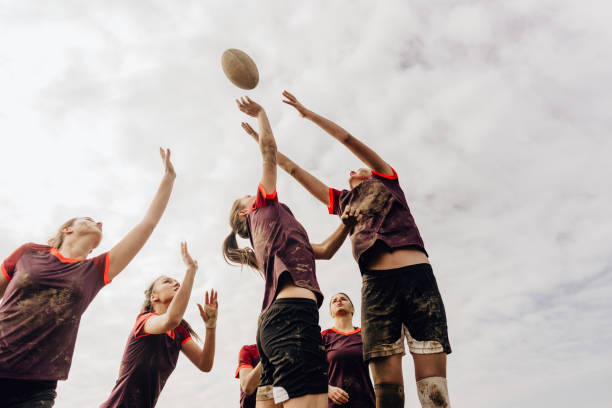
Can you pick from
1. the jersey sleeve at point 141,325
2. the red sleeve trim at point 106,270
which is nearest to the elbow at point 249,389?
the jersey sleeve at point 141,325

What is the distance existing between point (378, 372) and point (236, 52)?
444cm

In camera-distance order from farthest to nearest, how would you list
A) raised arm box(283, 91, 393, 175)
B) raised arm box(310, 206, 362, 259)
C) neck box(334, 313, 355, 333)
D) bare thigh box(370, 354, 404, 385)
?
neck box(334, 313, 355, 333) → raised arm box(310, 206, 362, 259) → raised arm box(283, 91, 393, 175) → bare thigh box(370, 354, 404, 385)

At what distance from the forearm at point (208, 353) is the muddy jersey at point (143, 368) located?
Result: 0.41 metres

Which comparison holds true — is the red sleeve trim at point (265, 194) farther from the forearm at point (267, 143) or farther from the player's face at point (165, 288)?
the player's face at point (165, 288)

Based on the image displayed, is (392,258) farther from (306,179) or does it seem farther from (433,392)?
(306,179)

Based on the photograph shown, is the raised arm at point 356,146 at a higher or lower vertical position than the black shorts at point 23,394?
higher

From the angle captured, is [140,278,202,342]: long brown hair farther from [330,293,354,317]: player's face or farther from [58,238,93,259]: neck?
[330,293,354,317]: player's face

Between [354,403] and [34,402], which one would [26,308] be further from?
[354,403]

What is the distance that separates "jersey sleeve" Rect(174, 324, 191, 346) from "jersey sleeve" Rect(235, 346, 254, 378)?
0.86 metres

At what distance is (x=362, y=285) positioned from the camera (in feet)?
13.5

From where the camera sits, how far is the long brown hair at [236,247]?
14.8 ft

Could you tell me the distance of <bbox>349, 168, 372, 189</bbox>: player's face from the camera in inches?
195

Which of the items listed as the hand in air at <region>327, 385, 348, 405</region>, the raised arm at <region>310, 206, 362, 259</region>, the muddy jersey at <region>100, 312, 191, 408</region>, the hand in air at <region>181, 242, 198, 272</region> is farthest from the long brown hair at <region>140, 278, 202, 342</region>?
the raised arm at <region>310, 206, 362, 259</region>

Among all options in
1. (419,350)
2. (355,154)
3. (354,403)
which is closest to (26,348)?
(419,350)
